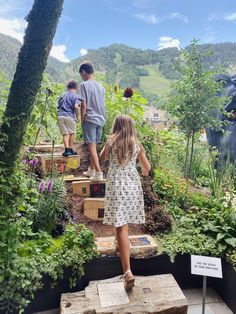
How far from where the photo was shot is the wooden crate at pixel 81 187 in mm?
3633

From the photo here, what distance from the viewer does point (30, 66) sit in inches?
73.6

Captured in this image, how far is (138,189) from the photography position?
99.1 inches

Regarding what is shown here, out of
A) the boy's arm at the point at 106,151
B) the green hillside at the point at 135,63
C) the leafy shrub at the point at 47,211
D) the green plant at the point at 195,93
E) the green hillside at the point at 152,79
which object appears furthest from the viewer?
the green hillside at the point at 152,79

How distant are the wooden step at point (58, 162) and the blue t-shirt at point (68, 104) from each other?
62 cm

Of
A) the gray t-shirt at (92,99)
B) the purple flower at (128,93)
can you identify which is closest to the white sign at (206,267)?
the gray t-shirt at (92,99)

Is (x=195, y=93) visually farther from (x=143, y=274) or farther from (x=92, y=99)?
(x=143, y=274)

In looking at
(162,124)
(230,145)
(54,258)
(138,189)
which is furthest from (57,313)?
(230,145)

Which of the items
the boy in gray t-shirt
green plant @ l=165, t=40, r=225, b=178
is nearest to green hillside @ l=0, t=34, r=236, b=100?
green plant @ l=165, t=40, r=225, b=178

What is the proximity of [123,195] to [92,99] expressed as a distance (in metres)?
1.64

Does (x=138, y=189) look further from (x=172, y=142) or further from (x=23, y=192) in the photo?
(x=172, y=142)

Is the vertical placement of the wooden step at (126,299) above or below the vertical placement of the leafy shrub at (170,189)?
below

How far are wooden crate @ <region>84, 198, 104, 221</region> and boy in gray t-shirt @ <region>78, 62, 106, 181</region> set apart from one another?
39 cm

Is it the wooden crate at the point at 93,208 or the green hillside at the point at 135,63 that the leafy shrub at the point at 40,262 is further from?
the green hillside at the point at 135,63

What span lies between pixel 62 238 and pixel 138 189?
0.88 metres
